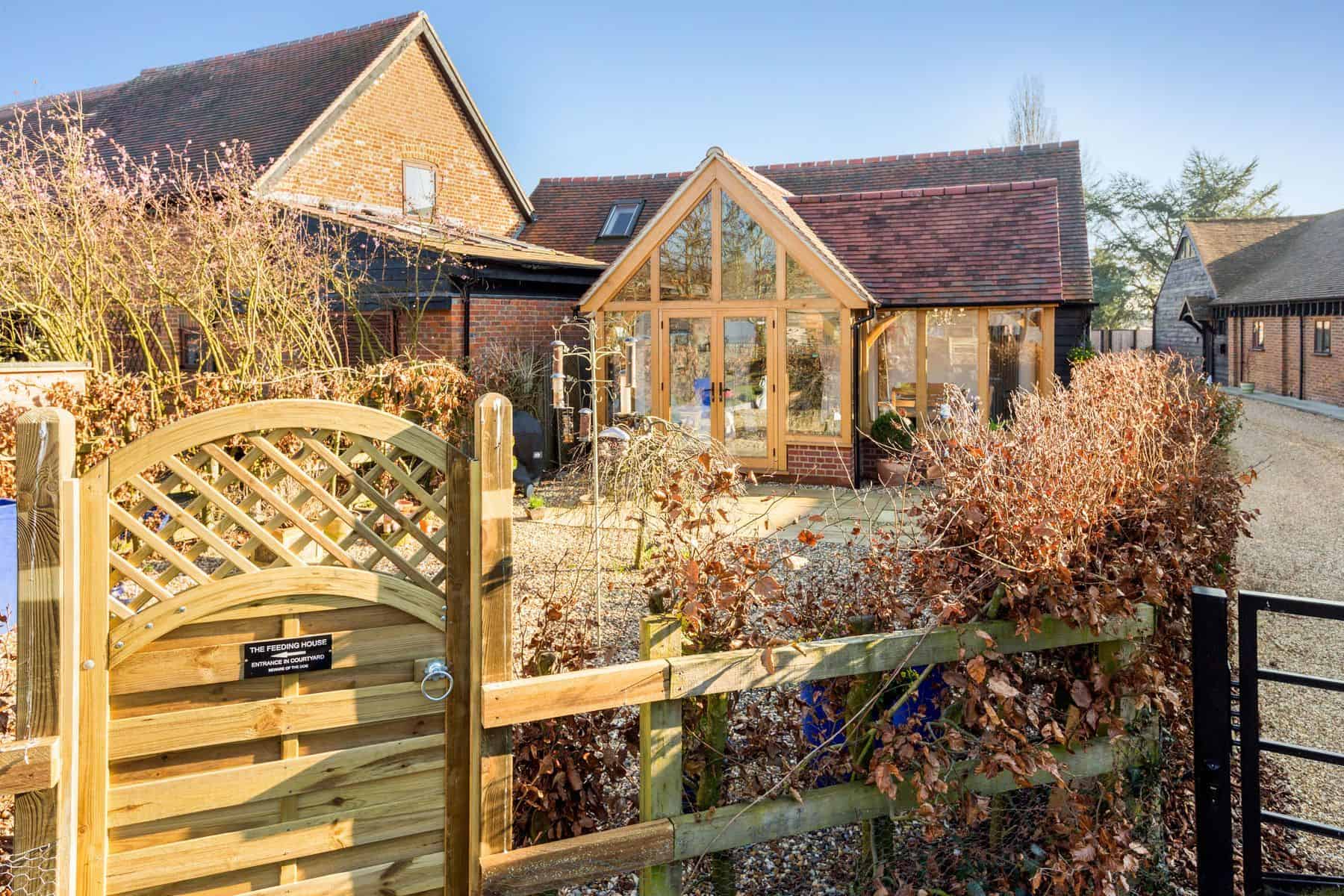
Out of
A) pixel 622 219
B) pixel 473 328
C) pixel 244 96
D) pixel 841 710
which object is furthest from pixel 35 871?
pixel 244 96

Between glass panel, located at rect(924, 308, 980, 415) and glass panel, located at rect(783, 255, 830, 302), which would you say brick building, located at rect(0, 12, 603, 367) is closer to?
glass panel, located at rect(783, 255, 830, 302)

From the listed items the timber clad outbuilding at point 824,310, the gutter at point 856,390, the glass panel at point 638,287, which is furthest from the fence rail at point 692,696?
the glass panel at point 638,287

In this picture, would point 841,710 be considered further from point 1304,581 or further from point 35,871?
point 1304,581

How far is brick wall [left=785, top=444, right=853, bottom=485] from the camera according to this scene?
14.0 m

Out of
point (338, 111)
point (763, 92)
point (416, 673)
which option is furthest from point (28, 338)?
point (763, 92)

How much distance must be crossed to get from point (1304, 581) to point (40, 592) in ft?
33.7

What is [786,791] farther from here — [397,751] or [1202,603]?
[1202,603]

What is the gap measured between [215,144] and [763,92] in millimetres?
14326

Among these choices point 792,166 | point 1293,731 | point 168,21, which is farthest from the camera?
point 168,21

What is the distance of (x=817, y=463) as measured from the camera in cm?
1407

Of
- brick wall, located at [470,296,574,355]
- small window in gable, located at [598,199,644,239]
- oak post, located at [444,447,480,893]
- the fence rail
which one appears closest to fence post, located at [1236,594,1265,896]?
the fence rail

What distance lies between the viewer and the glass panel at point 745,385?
14.3m

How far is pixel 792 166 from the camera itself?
74.9 feet

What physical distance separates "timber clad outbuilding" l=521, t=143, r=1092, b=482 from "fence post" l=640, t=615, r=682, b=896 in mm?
9971
